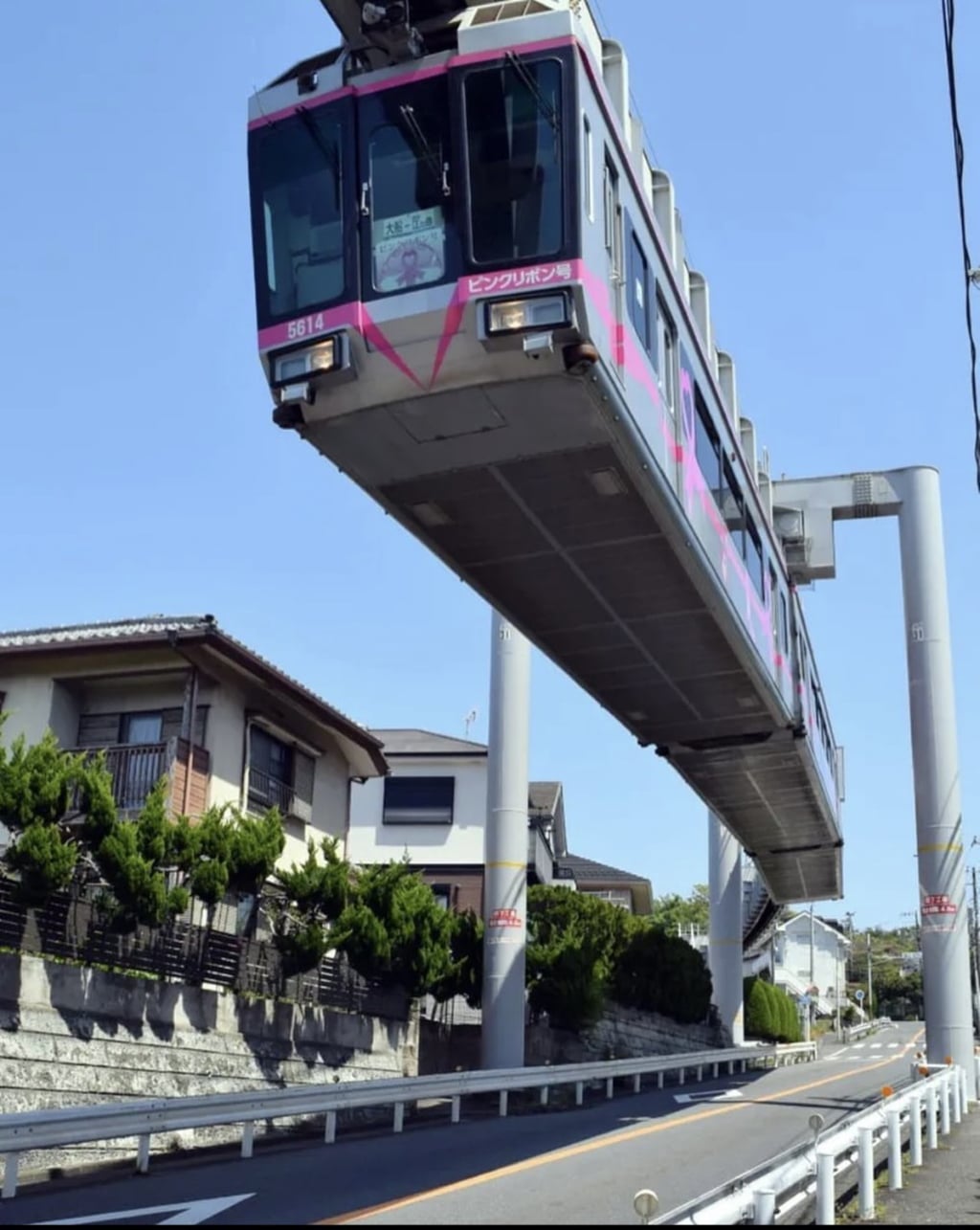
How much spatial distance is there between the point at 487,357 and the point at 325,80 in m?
3.05

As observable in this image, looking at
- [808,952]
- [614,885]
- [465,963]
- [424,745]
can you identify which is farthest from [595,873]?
[808,952]

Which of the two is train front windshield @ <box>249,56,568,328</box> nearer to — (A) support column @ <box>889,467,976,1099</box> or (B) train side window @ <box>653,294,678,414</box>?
(B) train side window @ <box>653,294,678,414</box>

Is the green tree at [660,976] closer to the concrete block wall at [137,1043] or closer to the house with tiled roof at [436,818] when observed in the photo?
the house with tiled roof at [436,818]

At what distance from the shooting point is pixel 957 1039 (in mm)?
22141

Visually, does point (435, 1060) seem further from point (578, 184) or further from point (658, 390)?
point (578, 184)

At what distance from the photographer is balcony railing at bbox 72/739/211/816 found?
74.1ft

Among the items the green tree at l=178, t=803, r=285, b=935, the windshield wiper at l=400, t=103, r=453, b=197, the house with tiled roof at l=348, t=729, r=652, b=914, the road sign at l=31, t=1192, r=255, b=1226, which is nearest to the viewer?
the road sign at l=31, t=1192, r=255, b=1226

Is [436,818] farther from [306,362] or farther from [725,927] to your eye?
[306,362]

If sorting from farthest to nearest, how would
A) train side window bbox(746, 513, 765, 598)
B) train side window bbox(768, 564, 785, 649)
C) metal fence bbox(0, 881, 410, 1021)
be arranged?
train side window bbox(768, 564, 785, 649) < train side window bbox(746, 513, 765, 598) < metal fence bbox(0, 881, 410, 1021)

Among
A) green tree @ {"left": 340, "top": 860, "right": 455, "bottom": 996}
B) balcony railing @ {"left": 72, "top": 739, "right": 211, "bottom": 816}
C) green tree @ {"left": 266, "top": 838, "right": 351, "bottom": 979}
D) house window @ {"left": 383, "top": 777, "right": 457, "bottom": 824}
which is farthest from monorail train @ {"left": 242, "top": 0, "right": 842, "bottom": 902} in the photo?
house window @ {"left": 383, "top": 777, "right": 457, "bottom": 824}

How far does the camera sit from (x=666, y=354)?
13.0 metres

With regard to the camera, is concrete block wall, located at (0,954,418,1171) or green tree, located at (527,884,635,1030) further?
green tree, located at (527,884,635,1030)

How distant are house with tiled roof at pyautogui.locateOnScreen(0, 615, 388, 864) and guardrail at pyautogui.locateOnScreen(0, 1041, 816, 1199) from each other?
7.20m

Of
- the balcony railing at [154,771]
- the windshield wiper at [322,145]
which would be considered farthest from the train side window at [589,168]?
the balcony railing at [154,771]
